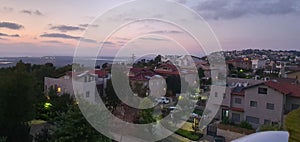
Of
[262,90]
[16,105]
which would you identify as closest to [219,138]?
[262,90]

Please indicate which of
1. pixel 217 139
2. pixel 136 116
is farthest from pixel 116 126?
pixel 217 139

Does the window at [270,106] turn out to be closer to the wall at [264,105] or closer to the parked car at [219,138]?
the wall at [264,105]

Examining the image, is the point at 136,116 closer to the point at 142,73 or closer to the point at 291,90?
the point at 291,90

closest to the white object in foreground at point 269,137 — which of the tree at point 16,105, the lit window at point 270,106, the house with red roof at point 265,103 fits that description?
the tree at point 16,105

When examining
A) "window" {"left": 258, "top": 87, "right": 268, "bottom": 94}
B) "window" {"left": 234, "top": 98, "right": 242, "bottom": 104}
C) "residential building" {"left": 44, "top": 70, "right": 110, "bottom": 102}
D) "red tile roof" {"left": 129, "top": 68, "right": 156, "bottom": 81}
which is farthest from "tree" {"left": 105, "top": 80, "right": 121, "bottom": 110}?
"window" {"left": 258, "top": 87, "right": 268, "bottom": 94}

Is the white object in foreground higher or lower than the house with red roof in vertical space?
higher

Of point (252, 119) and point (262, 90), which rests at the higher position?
point (262, 90)

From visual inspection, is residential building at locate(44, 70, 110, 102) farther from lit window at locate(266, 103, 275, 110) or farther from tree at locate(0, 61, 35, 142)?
lit window at locate(266, 103, 275, 110)

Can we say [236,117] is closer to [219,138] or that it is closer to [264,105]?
[264,105]
